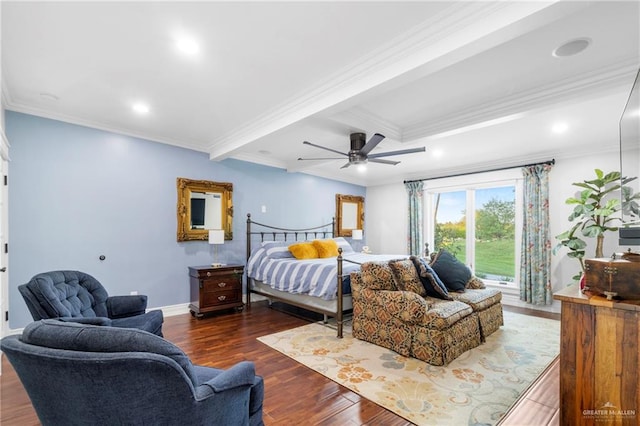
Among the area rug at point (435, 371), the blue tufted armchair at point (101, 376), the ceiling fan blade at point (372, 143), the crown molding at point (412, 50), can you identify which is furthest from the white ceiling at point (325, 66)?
the area rug at point (435, 371)

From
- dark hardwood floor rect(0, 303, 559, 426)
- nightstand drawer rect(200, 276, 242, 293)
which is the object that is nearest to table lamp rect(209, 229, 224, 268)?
nightstand drawer rect(200, 276, 242, 293)

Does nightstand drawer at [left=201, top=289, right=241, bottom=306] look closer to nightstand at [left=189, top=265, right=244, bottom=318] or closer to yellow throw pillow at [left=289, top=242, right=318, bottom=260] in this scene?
nightstand at [left=189, top=265, right=244, bottom=318]

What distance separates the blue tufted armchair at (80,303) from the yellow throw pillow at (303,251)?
2409 millimetres

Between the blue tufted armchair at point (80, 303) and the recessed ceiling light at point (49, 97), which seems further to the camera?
the recessed ceiling light at point (49, 97)

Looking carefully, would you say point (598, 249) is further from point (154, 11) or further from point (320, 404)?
point (154, 11)

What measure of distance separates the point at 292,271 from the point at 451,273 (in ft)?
7.07

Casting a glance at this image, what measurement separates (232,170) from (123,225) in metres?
1.87

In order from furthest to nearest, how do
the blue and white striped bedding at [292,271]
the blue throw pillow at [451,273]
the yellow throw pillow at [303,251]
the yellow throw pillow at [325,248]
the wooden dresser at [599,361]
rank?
the yellow throw pillow at [325,248], the yellow throw pillow at [303,251], the blue and white striped bedding at [292,271], the blue throw pillow at [451,273], the wooden dresser at [599,361]

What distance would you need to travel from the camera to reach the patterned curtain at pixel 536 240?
4.74m

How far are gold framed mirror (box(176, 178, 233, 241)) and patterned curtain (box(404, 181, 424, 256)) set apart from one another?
13.0 ft

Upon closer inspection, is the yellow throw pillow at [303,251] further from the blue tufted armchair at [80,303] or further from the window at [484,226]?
the window at [484,226]

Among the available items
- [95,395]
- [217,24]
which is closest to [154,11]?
[217,24]

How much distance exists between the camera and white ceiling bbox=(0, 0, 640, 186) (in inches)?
72.5

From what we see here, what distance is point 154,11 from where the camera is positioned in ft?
6.08
